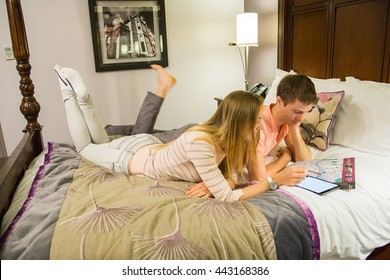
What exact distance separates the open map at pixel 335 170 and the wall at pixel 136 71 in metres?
1.60

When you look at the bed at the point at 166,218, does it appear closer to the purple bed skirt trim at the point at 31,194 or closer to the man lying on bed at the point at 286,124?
the purple bed skirt trim at the point at 31,194

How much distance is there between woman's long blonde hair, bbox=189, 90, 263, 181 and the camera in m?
1.20

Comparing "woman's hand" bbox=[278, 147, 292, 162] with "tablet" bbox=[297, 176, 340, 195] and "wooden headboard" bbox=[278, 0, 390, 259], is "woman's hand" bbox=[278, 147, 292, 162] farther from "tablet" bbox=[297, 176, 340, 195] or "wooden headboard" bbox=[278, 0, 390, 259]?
"wooden headboard" bbox=[278, 0, 390, 259]

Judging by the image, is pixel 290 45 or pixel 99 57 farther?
pixel 99 57

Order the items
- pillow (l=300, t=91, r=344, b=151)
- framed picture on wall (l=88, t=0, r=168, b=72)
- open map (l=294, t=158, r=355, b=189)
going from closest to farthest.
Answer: open map (l=294, t=158, r=355, b=189), pillow (l=300, t=91, r=344, b=151), framed picture on wall (l=88, t=0, r=168, b=72)

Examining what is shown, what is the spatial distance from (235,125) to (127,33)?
2.03 meters

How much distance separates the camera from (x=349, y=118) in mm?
1711

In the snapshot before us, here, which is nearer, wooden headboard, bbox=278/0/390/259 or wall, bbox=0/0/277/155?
wooden headboard, bbox=278/0/390/259

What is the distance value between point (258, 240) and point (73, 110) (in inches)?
47.0

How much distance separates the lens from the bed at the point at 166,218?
2.99ft

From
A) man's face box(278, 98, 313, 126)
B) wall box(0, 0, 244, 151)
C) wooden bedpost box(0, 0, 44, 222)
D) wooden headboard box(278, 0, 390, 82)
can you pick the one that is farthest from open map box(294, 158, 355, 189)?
wall box(0, 0, 244, 151)

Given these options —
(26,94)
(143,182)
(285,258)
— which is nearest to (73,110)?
(26,94)

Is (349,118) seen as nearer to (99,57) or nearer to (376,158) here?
(376,158)

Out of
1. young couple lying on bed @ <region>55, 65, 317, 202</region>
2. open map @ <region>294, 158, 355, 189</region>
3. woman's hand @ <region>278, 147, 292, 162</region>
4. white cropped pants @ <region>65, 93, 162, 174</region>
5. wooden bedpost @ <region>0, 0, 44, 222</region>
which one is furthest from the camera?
woman's hand @ <region>278, 147, 292, 162</region>
